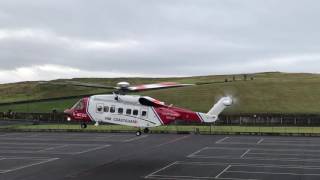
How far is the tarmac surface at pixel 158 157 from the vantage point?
45.0 m

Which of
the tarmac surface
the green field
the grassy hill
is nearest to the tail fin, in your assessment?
the tarmac surface

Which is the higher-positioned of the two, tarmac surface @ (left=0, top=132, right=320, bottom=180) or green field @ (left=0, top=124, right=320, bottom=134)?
green field @ (left=0, top=124, right=320, bottom=134)

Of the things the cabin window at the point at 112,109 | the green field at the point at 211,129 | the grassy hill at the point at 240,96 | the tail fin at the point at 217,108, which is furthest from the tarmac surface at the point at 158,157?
the grassy hill at the point at 240,96

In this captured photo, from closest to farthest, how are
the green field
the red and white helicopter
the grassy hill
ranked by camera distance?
the red and white helicopter < the green field < the grassy hill

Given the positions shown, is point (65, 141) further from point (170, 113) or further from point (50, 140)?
point (170, 113)

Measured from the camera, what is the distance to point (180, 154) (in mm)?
59594

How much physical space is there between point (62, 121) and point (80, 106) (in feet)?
236

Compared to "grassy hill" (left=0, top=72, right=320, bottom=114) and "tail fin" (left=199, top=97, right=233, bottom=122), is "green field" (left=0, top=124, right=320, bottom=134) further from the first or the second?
"tail fin" (left=199, top=97, right=233, bottom=122)

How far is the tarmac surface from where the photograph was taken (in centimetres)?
4497

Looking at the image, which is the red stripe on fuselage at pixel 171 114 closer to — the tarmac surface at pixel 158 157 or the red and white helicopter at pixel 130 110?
the red and white helicopter at pixel 130 110

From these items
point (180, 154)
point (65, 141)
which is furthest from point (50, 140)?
point (180, 154)

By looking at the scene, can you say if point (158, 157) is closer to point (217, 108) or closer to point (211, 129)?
point (217, 108)

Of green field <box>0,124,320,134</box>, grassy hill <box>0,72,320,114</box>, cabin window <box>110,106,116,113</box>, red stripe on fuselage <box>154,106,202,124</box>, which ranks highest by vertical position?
grassy hill <box>0,72,320,114</box>

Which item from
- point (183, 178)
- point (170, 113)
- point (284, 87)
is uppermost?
point (284, 87)
